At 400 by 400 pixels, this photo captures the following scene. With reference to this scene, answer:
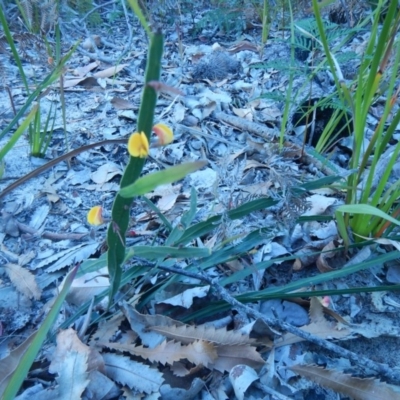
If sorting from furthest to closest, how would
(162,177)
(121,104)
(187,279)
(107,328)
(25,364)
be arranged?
(121,104)
(187,279)
(107,328)
(25,364)
(162,177)

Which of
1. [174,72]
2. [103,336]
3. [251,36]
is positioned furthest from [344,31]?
[251,36]

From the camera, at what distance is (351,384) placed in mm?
719

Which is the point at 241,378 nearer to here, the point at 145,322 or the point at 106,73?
the point at 145,322

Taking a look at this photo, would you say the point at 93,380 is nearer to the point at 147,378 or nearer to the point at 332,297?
the point at 147,378

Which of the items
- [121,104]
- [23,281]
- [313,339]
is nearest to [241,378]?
[313,339]

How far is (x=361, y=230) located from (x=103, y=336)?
1.91 feet

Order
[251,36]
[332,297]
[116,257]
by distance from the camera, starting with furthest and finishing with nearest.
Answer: [251,36] < [332,297] < [116,257]

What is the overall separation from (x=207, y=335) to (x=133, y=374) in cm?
14

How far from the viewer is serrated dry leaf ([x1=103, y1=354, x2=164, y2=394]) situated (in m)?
0.71

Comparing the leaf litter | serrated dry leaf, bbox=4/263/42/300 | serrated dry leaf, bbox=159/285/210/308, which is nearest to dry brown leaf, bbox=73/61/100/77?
the leaf litter

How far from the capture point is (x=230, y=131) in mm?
1497

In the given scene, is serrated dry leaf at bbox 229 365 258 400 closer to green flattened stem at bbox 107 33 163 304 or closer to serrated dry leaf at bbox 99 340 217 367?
serrated dry leaf at bbox 99 340 217 367

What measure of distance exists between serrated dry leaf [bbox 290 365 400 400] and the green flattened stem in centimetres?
38

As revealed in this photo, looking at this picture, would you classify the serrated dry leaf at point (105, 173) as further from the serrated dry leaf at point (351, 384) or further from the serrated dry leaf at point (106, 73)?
the serrated dry leaf at point (351, 384)
